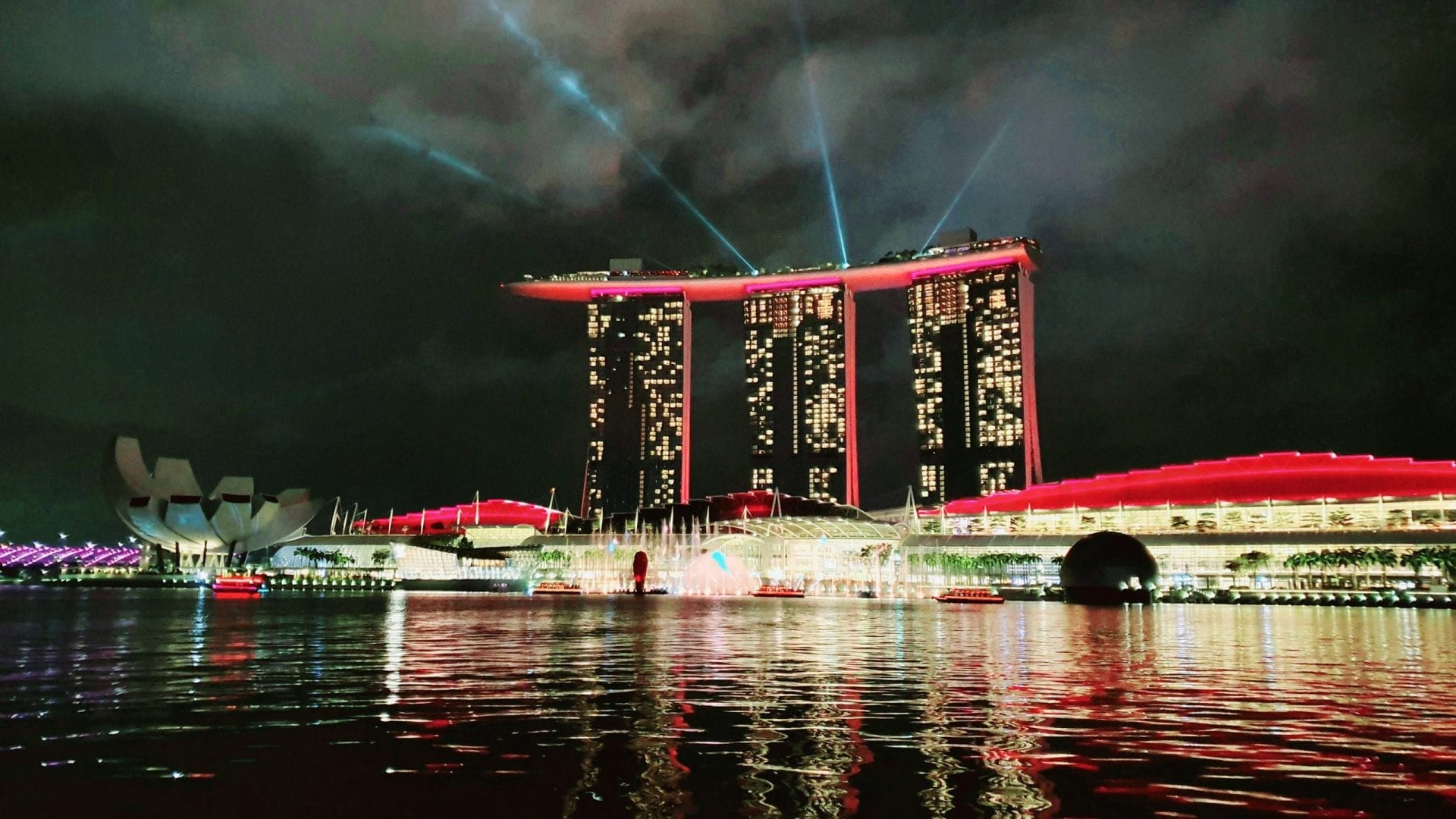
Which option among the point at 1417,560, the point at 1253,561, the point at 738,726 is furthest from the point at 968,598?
the point at 738,726

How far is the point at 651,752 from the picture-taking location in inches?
485

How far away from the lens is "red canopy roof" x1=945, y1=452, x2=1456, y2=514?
10950 centimetres

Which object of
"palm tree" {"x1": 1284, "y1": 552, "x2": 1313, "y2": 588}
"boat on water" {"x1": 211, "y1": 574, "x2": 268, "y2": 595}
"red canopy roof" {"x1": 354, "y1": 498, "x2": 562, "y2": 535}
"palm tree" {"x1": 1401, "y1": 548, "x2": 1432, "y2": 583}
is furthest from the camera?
"red canopy roof" {"x1": 354, "y1": 498, "x2": 562, "y2": 535}

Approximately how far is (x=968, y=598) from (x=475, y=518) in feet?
395

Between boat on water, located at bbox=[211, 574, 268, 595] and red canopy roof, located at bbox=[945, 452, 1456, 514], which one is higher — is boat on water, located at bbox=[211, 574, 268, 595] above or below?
below

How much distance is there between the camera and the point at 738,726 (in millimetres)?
14508

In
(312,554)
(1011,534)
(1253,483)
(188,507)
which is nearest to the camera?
(1253,483)

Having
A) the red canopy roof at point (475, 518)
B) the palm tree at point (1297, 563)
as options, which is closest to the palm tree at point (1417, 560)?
the palm tree at point (1297, 563)

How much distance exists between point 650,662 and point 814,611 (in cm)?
3929

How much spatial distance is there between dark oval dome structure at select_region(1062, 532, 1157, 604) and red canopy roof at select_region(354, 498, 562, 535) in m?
113

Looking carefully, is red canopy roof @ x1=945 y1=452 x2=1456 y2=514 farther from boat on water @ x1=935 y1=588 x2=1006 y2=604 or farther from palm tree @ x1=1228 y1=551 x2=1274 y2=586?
boat on water @ x1=935 y1=588 x2=1006 y2=604

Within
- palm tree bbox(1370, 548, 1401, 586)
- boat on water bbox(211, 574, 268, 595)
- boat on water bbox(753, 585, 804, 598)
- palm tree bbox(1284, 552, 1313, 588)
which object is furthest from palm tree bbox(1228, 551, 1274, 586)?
boat on water bbox(211, 574, 268, 595)

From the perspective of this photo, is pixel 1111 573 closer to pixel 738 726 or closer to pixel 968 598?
pixel 968 598

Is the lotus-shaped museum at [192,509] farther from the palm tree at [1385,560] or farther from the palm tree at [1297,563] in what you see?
the palm tree at [1385,560]
